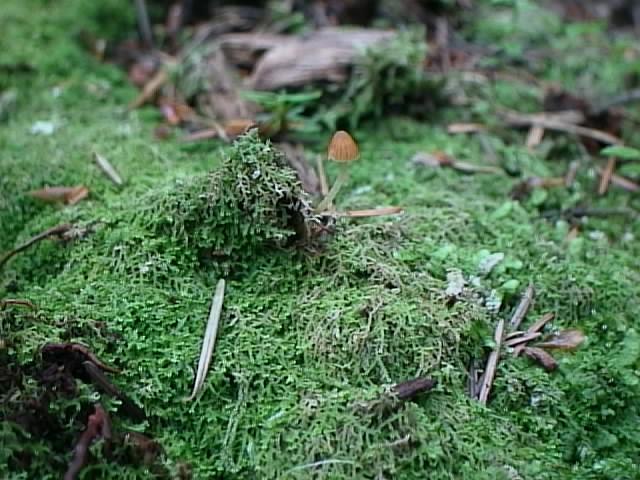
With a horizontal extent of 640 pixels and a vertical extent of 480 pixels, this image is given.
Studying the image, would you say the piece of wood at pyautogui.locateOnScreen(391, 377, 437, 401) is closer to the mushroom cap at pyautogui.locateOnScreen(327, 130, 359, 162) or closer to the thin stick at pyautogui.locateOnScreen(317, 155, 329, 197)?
the mushroom cap at pyautogui.locateOnScreen(327, 130, 359, 162)

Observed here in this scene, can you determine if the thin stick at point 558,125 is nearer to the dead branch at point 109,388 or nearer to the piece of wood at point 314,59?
the piece of wood at point 314,59

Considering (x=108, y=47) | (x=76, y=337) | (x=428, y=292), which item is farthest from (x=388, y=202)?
(x=108, y=47)

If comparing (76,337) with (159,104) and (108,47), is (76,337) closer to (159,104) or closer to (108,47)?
(159,104)

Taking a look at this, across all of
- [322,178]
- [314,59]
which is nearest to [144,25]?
[314,59]

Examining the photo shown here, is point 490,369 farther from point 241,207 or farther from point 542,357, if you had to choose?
point 241,207

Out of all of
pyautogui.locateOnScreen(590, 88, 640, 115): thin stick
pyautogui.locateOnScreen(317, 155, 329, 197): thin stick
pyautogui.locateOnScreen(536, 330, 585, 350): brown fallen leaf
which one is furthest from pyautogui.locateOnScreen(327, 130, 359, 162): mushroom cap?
pyautogui.locateOnScreen(590, 88, 640, 115): thin stick
